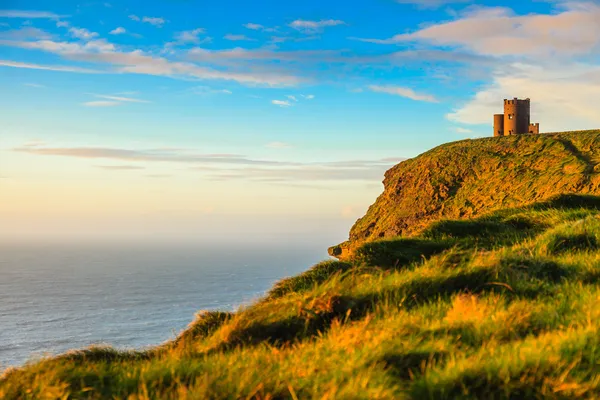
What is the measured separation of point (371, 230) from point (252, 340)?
14324 centimetres

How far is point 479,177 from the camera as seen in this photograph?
136750 mm

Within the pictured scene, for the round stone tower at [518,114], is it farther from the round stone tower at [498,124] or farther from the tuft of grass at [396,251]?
the tuft of grass at [396,251]

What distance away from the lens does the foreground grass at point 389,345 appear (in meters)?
4.95

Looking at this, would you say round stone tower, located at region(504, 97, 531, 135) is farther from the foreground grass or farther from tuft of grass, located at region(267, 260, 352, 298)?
tuft of grass, located at region(267, 260, 352, 298)

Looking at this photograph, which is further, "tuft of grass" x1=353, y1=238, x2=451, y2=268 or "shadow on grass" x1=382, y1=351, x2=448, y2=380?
→ "tuft of grass" x1=353, y1=238, x2=451, y2=268

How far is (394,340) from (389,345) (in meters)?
0.17

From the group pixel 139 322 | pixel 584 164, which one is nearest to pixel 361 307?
pixel 584 164

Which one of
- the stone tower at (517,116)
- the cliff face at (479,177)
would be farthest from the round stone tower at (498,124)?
the cliff face at (479,177)

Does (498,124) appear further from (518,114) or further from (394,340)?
(394,340)

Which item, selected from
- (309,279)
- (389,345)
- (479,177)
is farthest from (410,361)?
(479,177)

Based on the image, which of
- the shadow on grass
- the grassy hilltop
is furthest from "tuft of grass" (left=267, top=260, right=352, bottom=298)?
the shadow on grass

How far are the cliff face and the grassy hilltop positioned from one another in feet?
320

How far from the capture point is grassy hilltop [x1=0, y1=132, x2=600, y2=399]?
4.96 m

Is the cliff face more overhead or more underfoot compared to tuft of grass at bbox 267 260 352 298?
more overhead
